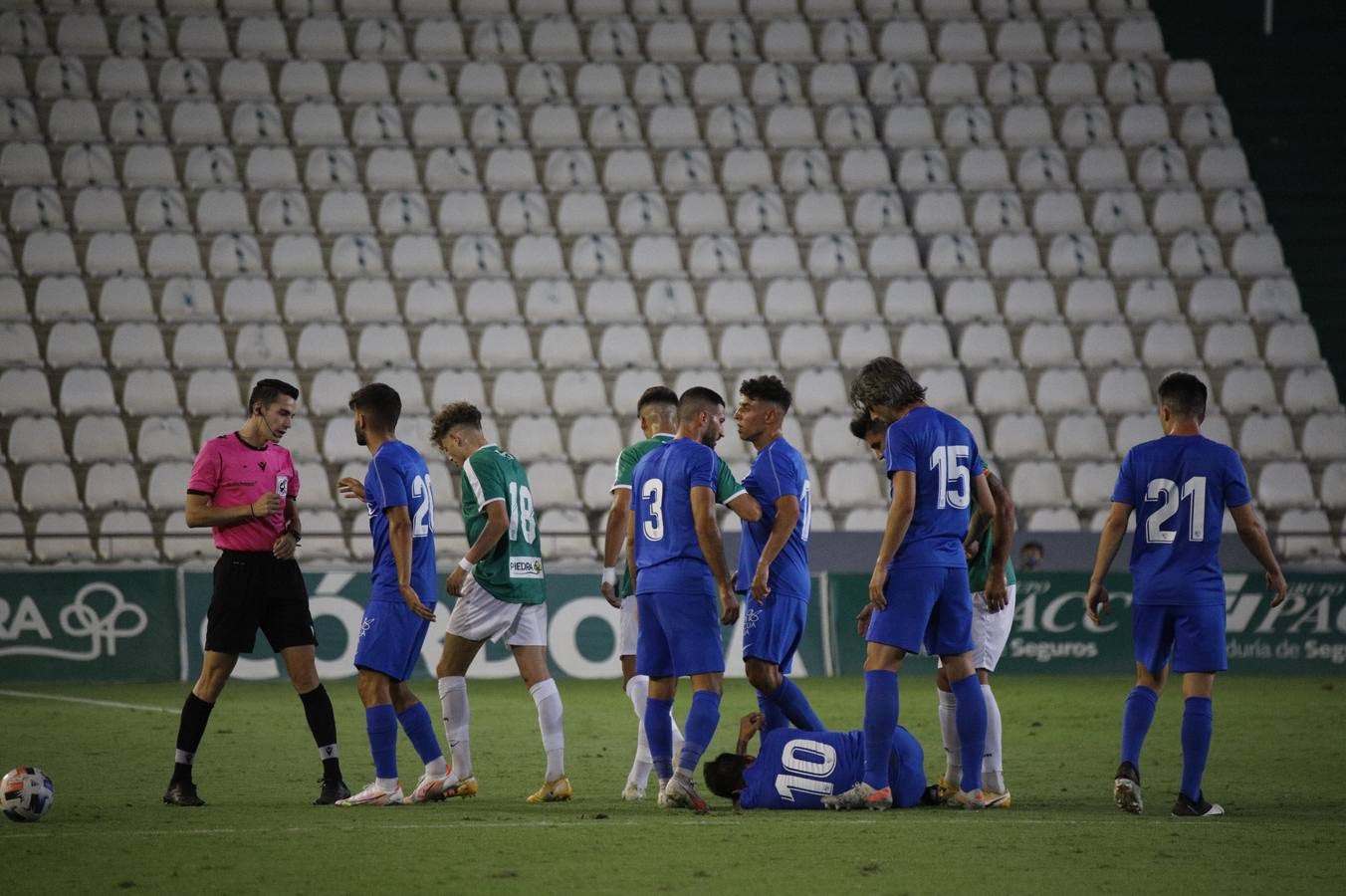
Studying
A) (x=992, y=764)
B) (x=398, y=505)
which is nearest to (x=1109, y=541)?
(x=992, y=764)

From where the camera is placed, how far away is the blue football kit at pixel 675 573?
318 inches

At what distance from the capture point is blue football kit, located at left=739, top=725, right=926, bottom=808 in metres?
8.25

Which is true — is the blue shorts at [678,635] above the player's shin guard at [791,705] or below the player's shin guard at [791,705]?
above

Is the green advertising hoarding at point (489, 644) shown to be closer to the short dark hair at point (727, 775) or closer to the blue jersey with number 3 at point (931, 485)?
the short dark hair at point (727, 775)

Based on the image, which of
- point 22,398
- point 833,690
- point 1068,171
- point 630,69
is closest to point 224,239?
point 22,398

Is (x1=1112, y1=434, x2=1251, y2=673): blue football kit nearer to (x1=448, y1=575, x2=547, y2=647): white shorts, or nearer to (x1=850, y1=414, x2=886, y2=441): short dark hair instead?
(x1=850, y1=414, x2=886, y2=441): short dark hair

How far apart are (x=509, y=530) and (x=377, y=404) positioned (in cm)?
98

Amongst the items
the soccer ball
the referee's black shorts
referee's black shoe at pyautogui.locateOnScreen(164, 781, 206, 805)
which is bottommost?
referee's black shoe at pyautogui.locateOnScreen(164, 781, 206, 805)

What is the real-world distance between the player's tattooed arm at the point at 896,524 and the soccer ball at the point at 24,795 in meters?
4.02

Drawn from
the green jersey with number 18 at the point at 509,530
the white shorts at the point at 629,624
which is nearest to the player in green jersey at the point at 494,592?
the green jersey with number 18 at the point at 509,530

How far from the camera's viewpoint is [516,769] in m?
10.1

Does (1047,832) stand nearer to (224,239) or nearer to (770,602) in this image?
(770,602)

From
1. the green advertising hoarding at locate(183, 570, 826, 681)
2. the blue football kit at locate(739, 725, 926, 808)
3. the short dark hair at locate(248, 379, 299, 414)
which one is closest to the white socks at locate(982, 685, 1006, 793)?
the blue football kit at locate(739, 725, 926, 808)

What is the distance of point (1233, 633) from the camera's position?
17812 mm
